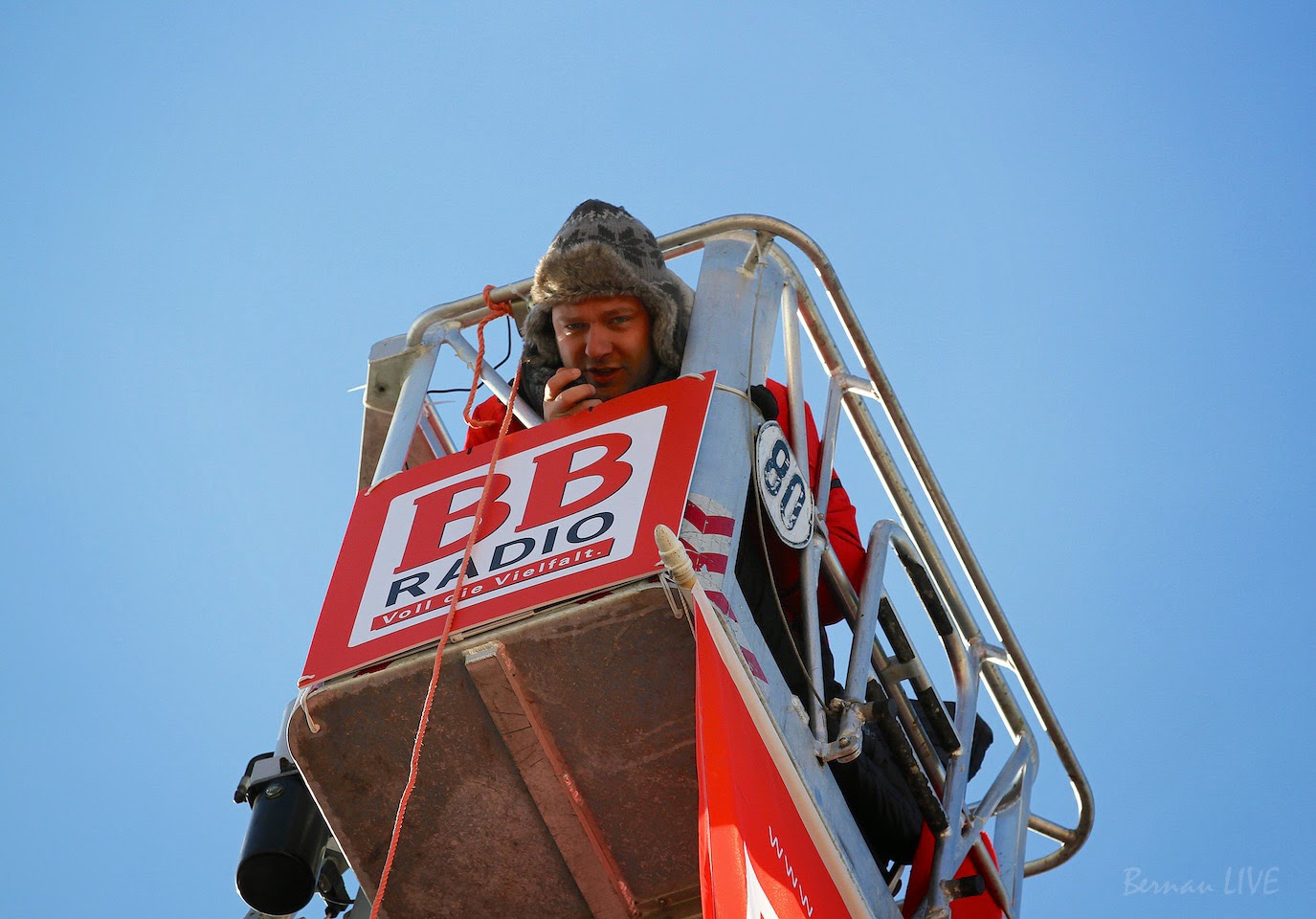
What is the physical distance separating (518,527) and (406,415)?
3.59 ft

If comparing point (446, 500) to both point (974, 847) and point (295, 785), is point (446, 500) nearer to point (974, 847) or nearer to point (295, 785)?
point (295, 785)

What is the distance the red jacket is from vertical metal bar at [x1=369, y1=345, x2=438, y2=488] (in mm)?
182

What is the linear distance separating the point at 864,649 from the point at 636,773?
30.6 inches

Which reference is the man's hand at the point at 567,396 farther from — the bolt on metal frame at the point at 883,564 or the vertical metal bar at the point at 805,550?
the vertical metal bar at the point at 805,550

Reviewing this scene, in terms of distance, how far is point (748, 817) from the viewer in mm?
3170

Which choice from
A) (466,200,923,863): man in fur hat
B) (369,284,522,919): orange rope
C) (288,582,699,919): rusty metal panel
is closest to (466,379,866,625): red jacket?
(466,200,923,863): man in fur hat

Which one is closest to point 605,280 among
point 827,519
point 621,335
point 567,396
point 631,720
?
point 621,335

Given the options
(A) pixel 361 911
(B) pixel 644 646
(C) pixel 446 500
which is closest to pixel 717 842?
(B) pixel 644 646

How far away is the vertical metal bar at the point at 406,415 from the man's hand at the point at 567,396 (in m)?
0.52

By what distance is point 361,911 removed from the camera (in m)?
4.59

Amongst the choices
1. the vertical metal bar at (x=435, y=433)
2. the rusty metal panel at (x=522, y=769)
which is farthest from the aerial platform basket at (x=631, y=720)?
the vertical metal bar at (x=435, y=433)

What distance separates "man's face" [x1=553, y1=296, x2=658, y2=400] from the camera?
187 inches

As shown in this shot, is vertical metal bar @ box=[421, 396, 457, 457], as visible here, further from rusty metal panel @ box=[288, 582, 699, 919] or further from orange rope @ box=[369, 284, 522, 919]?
rusty metal panel @ box=[288, 582, 699, 919]

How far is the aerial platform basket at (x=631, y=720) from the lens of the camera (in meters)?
3.71
